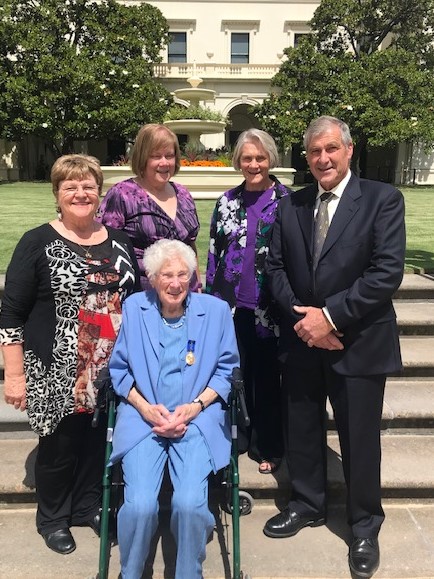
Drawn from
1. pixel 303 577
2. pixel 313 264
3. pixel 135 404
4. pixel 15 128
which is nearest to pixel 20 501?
pixel 135 404

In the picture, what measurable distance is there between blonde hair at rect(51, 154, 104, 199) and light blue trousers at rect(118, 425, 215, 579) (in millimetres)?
1404

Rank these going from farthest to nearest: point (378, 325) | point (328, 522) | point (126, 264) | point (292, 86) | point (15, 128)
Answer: point (292, 86) < point (15, 128) < point (328, 522) < point (126, 264) < point (378, 325)

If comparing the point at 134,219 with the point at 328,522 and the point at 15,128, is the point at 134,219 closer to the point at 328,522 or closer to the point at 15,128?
the point at 328,522

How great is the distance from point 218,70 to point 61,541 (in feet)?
106

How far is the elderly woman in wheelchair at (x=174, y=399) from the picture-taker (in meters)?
2.32

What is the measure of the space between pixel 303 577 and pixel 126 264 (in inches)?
72.2

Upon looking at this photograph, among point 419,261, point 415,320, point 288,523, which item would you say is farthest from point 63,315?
point 419,261

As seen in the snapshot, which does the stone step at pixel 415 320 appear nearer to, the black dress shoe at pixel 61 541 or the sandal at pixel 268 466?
the sandal at pixel 268 466

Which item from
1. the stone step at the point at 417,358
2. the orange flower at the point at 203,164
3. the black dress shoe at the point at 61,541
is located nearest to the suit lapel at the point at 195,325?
the black dress shoe at the point at 61,541

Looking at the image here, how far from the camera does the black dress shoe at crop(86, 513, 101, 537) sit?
280cm

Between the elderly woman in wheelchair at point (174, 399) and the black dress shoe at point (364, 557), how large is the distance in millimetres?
767

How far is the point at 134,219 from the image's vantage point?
3039mm

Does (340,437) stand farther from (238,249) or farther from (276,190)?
(276,190)

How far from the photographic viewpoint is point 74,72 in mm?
22734
